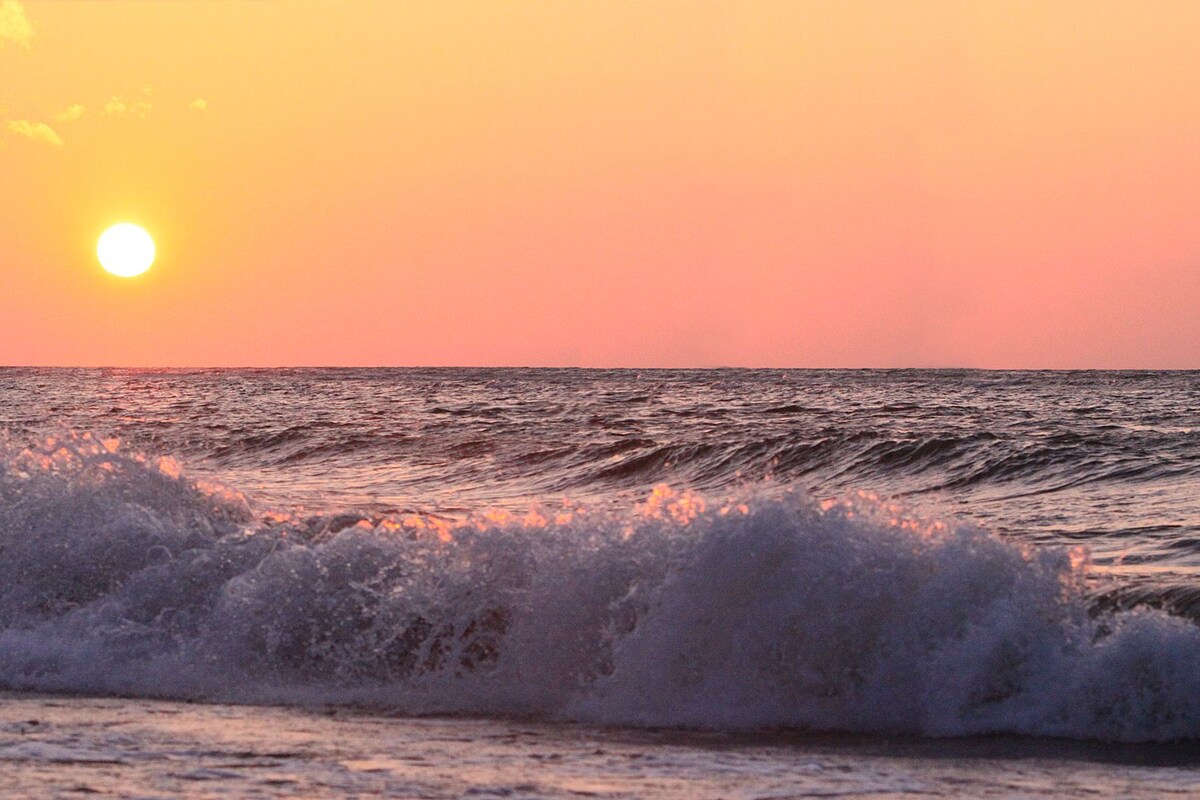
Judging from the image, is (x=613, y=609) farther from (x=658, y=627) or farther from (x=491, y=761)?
(x=491, y=761)

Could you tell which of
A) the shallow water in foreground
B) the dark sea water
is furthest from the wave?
the shallow water in foreground

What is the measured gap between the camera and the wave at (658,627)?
6453mm

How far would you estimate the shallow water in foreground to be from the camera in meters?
4.91

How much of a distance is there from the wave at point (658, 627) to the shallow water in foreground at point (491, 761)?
1.18 ft

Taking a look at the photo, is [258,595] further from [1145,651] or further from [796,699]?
[1145,651]

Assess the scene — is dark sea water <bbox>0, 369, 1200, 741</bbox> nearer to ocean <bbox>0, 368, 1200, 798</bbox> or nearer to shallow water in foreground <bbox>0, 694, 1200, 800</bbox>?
ocean <bbox>0, 368, 1200, 798</bbox>

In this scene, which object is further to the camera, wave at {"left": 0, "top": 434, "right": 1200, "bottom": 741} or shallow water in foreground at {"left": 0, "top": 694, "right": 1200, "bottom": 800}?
wave at {"left": 0, "top": 434, "right": 1200, "bottom": 741}

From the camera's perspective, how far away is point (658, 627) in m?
7.00

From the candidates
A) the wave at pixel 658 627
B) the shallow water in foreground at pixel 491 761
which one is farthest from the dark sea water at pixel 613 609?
the shallow water in foreground at pixel 491 761

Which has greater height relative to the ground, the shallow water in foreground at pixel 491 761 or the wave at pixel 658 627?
the wave at pixel 658 627

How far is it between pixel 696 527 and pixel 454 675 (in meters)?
1.54

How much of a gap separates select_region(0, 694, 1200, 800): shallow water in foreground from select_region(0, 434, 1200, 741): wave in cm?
36

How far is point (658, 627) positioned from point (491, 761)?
1.80 meters

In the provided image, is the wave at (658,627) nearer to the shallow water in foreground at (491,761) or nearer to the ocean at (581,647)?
the ocean at (581,647)
